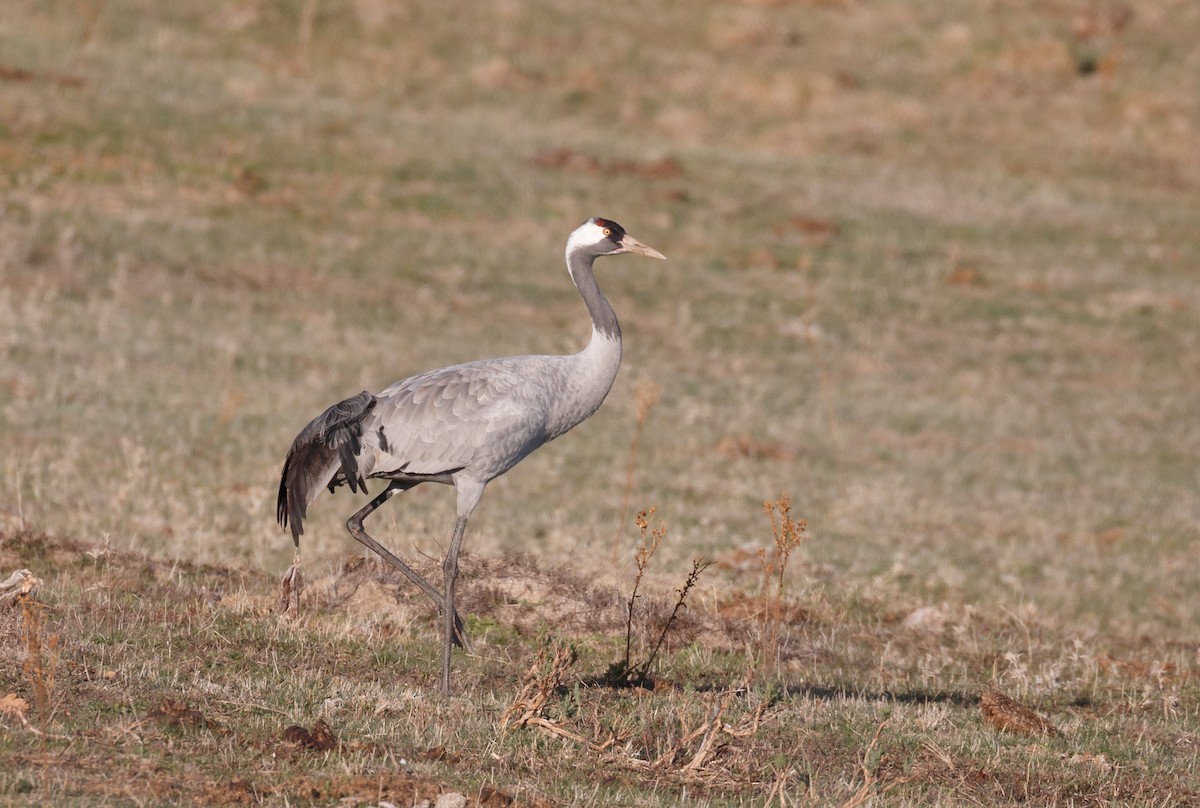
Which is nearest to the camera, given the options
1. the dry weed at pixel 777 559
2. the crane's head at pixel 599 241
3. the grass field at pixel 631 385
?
the grass field at pixel 631 385

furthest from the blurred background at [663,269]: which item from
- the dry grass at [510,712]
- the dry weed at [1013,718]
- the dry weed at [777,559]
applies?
the dry weed at [1013,718]

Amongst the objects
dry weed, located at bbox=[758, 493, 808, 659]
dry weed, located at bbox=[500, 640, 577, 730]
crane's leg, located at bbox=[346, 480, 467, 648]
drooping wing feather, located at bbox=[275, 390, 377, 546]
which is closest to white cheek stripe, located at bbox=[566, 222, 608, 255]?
drooping wing feather, located at bbox=[275, 390, 377, 546]

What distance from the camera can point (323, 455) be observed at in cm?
828

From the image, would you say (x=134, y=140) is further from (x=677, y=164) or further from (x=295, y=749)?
(x=295, y=749)

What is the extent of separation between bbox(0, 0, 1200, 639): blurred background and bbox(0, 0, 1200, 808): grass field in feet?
0.37

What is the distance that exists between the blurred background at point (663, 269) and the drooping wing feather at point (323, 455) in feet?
8.93

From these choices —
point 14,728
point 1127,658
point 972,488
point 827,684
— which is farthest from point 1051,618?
point 14,728

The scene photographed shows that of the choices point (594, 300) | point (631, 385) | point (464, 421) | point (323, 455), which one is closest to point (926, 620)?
point (594, 300)

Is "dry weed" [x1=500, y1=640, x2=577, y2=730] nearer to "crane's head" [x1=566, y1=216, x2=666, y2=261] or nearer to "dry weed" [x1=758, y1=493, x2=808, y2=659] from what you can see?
"dry weed" [x1=758, y1=493, x2=808, y2=659]

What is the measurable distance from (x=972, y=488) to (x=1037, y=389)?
5.72m

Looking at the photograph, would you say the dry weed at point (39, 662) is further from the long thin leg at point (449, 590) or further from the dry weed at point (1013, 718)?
the dry weed at point (1013, 718)

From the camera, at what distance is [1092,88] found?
38781 millimetres

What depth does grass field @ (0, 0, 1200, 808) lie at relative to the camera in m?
6.98

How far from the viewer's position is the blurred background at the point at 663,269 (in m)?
14.6
